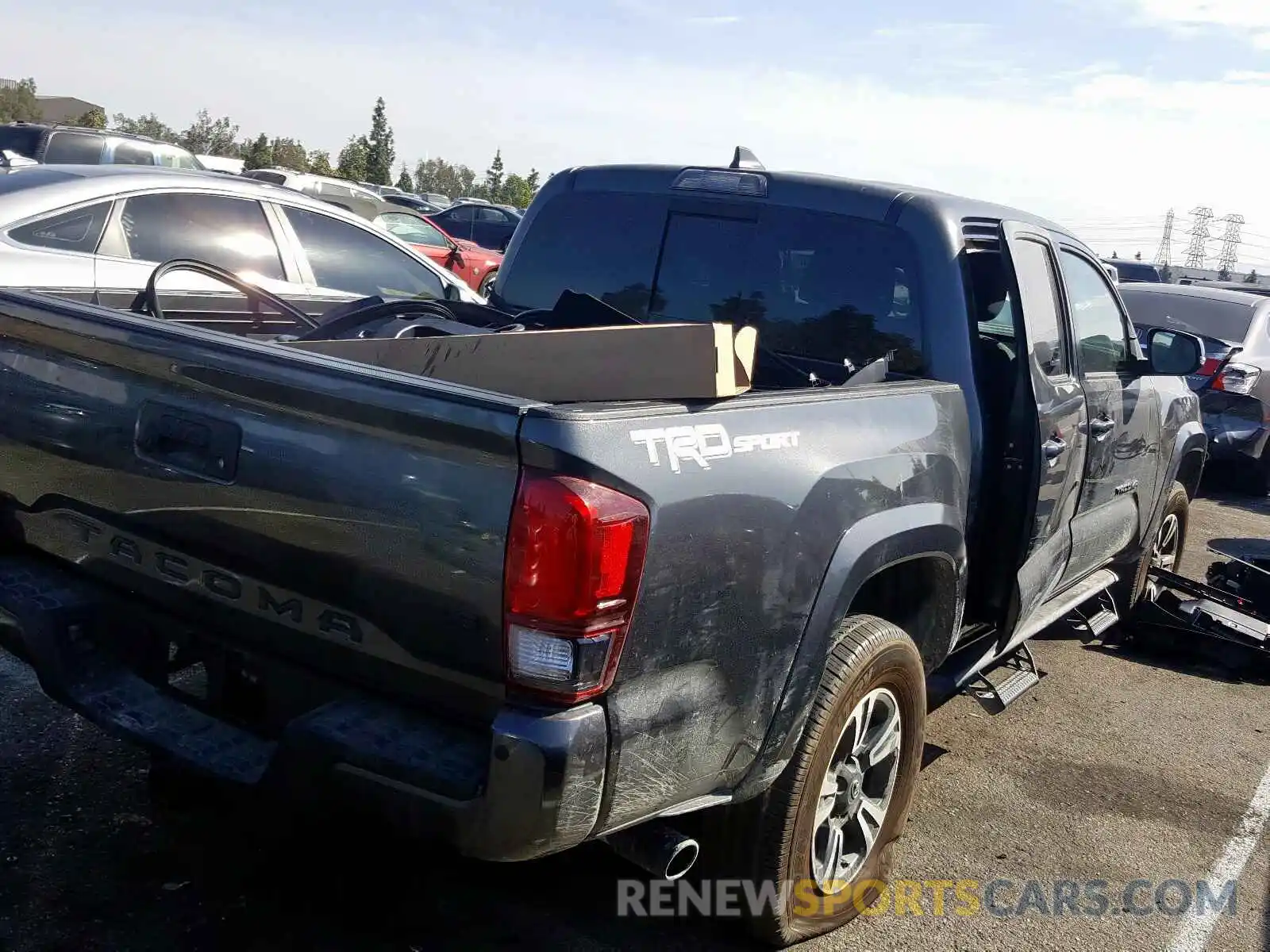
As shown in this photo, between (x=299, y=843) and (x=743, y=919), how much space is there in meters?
1.29

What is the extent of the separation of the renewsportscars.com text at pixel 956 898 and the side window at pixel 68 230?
4.59 m

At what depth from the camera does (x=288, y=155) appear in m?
52.3

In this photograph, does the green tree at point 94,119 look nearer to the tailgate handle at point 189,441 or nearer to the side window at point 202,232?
the side window at point 202,232

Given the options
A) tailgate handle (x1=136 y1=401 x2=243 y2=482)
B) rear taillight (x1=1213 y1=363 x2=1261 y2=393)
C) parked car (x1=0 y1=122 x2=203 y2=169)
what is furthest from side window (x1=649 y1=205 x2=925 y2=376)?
parked car (x1=0 y1=122 x2=203 y2=169)

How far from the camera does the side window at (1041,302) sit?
3938mm

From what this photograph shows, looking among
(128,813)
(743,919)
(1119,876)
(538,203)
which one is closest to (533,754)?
(743,919)

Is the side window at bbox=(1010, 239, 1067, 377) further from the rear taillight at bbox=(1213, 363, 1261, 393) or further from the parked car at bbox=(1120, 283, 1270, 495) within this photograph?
the rear taillight at bbox=(1213, 363, 1261, 393)

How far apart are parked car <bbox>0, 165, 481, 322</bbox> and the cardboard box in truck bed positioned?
2.58m

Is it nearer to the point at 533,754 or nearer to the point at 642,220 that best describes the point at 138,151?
the point at 642,220

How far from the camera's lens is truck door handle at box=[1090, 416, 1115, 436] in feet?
14.4

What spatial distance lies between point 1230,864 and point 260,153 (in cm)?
5214

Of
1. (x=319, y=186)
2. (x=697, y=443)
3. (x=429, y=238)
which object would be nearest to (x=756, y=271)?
(x=697, y=443)

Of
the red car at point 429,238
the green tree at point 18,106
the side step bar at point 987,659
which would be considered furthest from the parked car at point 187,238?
the green tree at point 18,106

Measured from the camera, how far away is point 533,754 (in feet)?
7.07
